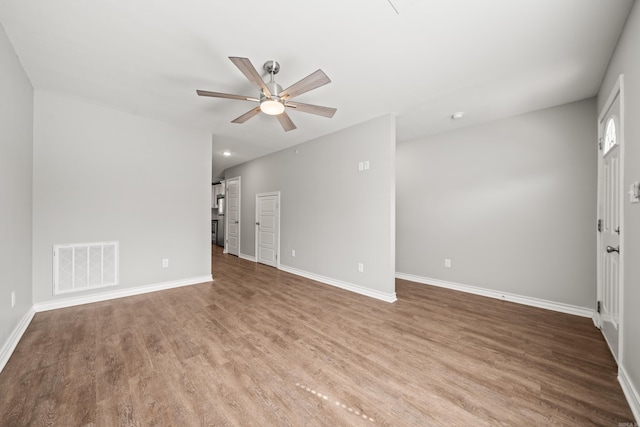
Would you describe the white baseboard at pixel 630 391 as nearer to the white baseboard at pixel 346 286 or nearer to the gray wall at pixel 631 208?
the gray wall at pixel 631 208

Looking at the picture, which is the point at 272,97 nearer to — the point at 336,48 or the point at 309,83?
the point at 309,83

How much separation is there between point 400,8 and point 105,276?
14.5 ft

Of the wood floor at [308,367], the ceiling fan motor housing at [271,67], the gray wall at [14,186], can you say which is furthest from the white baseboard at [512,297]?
the gray wall at [14,186]

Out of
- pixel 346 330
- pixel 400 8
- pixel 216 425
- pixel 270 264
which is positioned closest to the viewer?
pixel 216 425

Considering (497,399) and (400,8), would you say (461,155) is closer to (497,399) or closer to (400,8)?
(400,8)

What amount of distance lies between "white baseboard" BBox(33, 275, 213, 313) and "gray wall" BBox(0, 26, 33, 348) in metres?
0.24

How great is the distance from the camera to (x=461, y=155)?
3.89m

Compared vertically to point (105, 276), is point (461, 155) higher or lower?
higher

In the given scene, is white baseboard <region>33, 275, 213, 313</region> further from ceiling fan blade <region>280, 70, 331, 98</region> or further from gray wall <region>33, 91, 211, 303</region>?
ceiling fan blade <region>280, 70, 331, 98</region>

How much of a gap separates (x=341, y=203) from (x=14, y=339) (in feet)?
12.4

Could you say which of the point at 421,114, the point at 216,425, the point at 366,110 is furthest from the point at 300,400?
the point at 421,114

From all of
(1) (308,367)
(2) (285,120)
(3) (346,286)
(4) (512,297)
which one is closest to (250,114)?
(2) (285,120)

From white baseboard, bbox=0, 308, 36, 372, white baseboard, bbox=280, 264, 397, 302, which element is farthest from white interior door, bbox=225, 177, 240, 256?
white baseboard, bbox=0, 308, 36, 372

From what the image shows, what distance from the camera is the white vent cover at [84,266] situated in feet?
9.91
